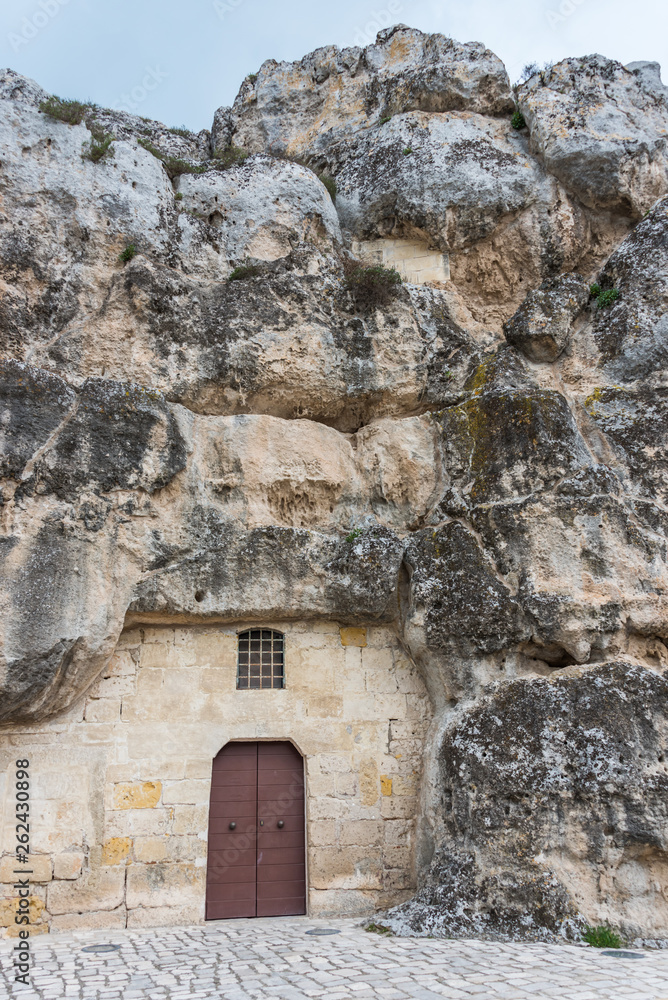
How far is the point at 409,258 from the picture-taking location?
1024cm

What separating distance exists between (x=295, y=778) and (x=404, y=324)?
219 inches

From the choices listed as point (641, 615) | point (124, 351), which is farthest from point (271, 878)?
point (124, 351)

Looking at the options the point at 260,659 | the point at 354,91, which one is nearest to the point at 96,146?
the point at 354,91

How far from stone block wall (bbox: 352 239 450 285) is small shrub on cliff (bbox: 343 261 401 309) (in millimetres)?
754

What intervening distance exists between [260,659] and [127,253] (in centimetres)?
512

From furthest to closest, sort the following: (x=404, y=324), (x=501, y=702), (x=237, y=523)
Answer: (x=404, y=324), (x=237, y=523), (x=501, y=702)

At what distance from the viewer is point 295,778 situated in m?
7.75

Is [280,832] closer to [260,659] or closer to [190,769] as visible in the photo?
→ [190,769]

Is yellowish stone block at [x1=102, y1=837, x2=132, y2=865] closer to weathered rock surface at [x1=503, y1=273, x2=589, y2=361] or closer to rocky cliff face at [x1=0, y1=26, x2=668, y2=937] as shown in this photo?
rocky cliff face at [x1=0, y1=26, x2=668, y2=937]

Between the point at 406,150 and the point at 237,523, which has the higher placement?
the point at 406,150

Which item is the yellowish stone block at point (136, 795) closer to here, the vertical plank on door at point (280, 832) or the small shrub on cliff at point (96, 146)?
the vertical plank on door at point (280, 832)

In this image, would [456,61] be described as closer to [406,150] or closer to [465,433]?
[406,150]

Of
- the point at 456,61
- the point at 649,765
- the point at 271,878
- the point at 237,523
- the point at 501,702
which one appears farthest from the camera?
the point at 456,61

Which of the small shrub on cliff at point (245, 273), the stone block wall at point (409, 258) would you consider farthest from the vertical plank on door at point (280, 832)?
the stone block wall at point (409, 258)
